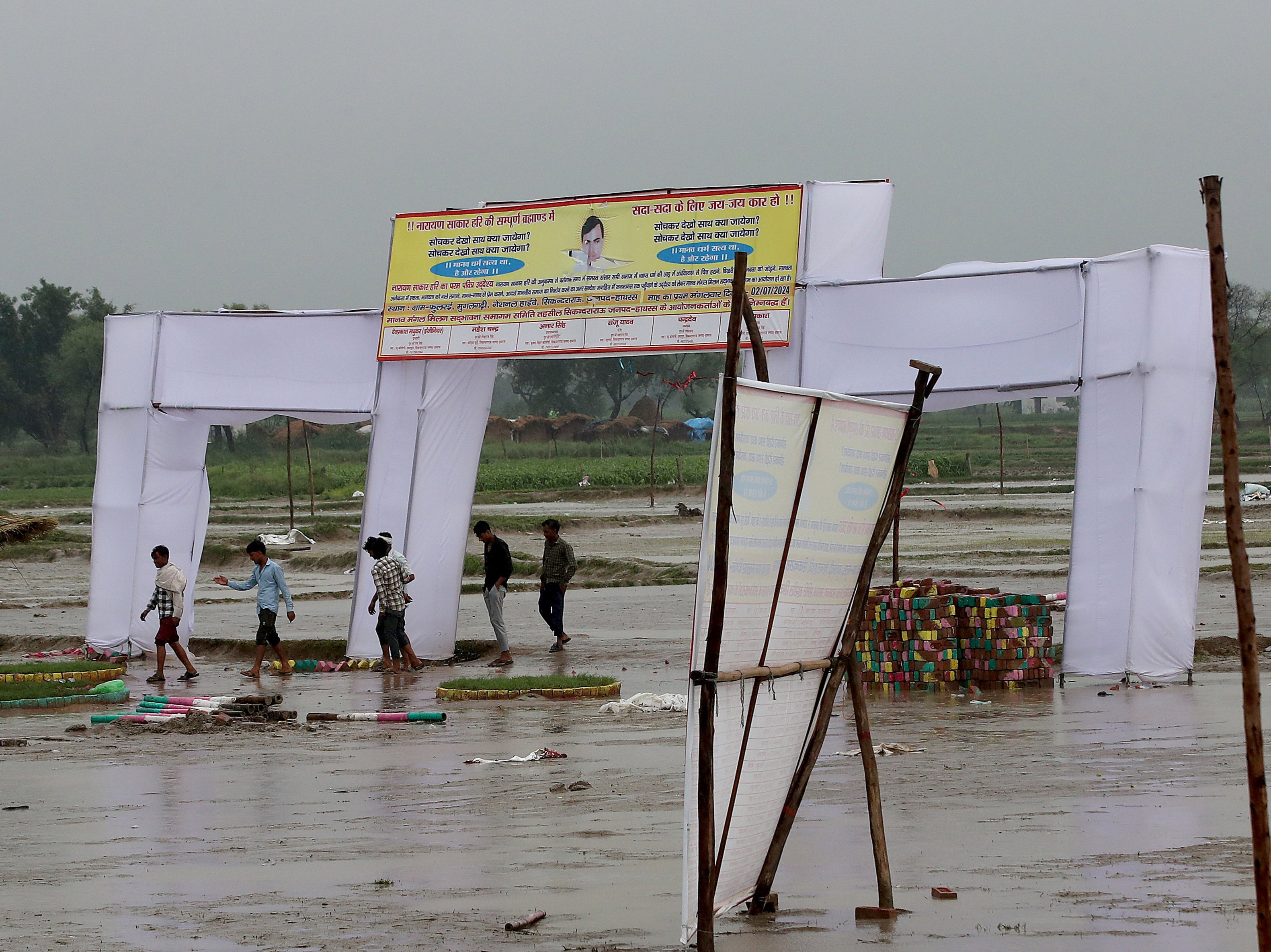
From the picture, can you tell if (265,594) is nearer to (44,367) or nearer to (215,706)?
(215,706)

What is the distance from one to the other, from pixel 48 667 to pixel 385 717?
5801mm

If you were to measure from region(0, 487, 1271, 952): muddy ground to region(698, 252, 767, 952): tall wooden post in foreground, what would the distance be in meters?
0.48

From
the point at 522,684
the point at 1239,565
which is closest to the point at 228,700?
the point at 522,684

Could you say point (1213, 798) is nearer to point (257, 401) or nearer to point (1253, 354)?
point (257, 401)

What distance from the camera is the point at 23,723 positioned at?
13.5 metres

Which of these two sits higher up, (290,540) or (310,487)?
(310,487)

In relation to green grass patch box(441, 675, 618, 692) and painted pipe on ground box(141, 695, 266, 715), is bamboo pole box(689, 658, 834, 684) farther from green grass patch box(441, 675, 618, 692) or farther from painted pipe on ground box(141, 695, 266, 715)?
green grass patch box(441, 675, 618, 692)

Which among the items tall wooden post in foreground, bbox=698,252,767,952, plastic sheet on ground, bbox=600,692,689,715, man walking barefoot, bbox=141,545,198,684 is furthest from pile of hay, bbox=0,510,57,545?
tall wooden post in foreground, bbox=698,252,767,952

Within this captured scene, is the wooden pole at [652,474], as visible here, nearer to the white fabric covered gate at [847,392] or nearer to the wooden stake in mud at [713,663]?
the white fabric covered gate at [847,392]

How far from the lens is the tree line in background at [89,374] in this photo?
280ft

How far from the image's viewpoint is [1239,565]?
4887 millimetres

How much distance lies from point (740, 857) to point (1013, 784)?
12.5 feet

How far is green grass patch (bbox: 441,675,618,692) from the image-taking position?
568 inches

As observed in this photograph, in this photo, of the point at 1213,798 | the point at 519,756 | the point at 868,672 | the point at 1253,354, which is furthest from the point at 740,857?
the point at 1253,354
